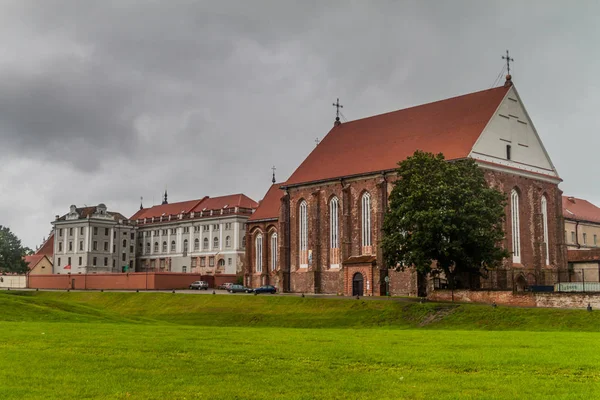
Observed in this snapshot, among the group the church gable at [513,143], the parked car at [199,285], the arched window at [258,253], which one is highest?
the church gable at [513,143]

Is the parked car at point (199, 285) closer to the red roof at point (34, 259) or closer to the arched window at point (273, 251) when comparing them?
the arched window at point (273, 251)

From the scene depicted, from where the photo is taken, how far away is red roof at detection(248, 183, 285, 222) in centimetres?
8219

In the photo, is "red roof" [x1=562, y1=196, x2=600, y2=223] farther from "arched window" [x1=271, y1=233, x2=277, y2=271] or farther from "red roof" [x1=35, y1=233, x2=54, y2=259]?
"red roof" [x1=35, y1=233, x2=54, y2=259]

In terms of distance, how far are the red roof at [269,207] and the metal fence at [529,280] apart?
28.6 metres

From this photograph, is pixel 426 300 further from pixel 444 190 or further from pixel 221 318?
pixel 221 318

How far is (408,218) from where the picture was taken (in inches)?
1927

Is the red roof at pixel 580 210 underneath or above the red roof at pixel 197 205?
underneath

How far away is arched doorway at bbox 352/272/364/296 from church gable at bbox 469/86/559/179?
1466 cm

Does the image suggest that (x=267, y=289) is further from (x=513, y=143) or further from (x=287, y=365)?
(x=287, y=365)

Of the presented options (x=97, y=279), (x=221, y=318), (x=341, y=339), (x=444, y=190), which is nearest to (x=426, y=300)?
(x=444, y=190)

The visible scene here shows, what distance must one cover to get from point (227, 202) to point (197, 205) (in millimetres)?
8305

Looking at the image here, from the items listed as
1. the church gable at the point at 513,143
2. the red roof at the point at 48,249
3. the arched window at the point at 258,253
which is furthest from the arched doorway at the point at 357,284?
the red roof at the point at 48,249

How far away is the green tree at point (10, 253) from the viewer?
103000mm

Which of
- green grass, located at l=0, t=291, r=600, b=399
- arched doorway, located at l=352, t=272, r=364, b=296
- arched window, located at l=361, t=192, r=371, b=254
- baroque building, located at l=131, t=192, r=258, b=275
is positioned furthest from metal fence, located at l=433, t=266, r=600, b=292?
baroque building, located at l=131, t=192, r=258, b=275
